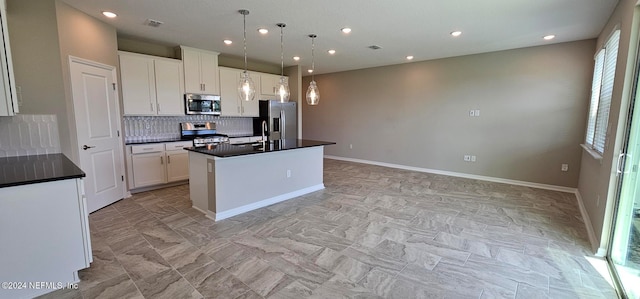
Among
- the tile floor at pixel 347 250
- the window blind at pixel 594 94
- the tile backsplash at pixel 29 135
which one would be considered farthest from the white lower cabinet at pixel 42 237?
the window blind at pixel 594 94

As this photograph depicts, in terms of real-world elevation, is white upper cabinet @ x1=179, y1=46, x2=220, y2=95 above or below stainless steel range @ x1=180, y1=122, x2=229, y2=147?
above

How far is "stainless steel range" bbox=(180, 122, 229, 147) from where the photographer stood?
17.4ft

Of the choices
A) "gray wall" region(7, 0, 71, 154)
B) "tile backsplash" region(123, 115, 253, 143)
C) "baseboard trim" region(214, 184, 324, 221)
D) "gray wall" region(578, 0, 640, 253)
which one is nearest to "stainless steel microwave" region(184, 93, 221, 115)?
"tile backsplash" region(123, 115, 253, 143)

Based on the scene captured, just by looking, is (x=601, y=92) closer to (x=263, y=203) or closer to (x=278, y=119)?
(x=263, y=203)

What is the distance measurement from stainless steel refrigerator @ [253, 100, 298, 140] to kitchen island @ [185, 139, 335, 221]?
227cm

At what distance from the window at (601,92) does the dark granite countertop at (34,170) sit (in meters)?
5.25

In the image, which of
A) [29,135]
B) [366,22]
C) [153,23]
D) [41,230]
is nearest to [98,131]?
[29,135]

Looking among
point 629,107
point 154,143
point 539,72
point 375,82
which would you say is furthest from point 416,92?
point 154,143

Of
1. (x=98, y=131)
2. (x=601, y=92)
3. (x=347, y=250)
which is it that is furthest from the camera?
(x=98, y=131)

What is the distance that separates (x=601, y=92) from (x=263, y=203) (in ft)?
16.2

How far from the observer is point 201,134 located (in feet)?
18.6

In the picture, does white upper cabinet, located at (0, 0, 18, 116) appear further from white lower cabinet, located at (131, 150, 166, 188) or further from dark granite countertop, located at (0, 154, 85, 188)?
white lower cabinet, located at (131, 150, 166, 188)

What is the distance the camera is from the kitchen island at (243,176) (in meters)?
3.48

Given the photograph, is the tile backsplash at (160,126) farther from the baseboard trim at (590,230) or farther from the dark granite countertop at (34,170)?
the baseboard trim at (590,230)
